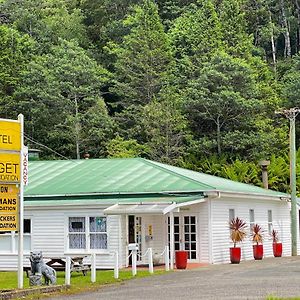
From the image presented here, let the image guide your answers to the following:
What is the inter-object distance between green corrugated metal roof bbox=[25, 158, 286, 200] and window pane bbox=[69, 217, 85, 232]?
0.89 m

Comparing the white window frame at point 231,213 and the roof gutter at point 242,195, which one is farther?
the white window frame at point 231,213

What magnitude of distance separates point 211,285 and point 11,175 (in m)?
5.66

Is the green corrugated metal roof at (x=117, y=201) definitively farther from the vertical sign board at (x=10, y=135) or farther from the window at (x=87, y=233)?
the vertical sign board at (x=10, y=135)

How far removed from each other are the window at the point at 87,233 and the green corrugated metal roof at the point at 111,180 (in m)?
0.96

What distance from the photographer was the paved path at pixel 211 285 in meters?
17.6

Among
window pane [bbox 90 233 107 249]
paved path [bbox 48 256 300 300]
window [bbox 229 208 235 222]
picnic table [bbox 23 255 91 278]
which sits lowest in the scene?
paved path [bbox 48 256 300 300]

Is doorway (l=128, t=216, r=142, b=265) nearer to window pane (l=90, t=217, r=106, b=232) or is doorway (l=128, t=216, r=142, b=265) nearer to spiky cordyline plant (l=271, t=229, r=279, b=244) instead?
window pane (l=90, t=217, r=106, b=232)

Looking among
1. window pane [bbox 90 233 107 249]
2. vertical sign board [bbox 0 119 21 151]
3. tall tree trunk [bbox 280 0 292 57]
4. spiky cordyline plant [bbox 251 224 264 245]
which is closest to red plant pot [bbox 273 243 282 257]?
spiky cordyline plant [bbox 251 224 264 245]

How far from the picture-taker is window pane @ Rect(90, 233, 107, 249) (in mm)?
29917

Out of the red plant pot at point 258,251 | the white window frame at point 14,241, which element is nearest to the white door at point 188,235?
the red plant pot at point 258,251

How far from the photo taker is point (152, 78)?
188 ft

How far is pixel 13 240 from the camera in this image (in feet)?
103

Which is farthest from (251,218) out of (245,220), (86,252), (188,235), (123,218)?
(86,252)

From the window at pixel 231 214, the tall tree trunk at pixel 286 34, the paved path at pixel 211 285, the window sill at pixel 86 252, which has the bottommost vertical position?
the paved path at pixel 211 285
